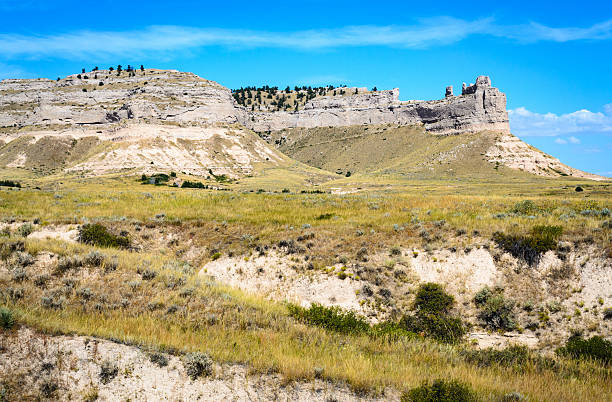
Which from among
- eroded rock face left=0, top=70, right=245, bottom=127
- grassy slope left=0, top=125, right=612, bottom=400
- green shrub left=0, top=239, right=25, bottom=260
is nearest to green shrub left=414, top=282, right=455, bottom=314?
grassy slope left=0, top=125, right=612, bottom=400

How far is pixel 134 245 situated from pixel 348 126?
179 metres

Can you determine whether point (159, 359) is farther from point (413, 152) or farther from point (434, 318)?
point (413, 152)

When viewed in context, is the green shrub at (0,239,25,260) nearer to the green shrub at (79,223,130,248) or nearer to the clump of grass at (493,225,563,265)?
the green shrub at (79,223,130,248)

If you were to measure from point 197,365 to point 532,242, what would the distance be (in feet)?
47.2

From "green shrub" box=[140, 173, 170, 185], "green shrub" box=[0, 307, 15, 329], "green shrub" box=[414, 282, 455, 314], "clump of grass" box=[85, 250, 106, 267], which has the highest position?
"green shrub" box=[140, 173, 170, 185]

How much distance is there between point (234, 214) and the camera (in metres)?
23.3

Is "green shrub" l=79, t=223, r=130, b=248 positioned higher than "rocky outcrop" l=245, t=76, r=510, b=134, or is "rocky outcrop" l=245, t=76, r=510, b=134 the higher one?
"rocky outcrop" l=245, t=76, r=510, b=134

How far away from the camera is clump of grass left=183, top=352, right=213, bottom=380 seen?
7082 mm

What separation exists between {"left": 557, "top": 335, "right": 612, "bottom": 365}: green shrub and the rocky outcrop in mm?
140014

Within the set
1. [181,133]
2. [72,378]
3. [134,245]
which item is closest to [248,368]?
[72,378]

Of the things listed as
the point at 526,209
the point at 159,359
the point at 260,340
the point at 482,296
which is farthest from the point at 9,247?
the point at 526,209

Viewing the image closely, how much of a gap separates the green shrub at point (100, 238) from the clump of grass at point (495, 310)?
1726 centimetres

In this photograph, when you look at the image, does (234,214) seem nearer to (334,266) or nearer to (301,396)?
(334,266)

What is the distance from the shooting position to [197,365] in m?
7.21
